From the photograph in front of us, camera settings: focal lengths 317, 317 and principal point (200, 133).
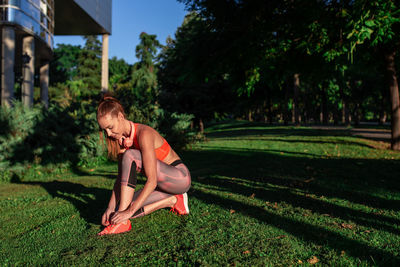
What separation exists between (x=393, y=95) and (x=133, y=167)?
13.2 meters

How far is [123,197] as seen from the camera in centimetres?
346

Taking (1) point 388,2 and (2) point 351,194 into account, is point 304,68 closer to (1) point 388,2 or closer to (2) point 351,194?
(1) point 388,2

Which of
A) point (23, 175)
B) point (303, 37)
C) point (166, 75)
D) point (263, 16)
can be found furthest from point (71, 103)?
point (166, 75)

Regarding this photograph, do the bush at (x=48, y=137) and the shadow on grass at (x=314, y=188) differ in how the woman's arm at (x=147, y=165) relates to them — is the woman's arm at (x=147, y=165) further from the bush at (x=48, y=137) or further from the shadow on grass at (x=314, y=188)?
the bush at (x=48, y=137)

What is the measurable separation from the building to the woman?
1153cm

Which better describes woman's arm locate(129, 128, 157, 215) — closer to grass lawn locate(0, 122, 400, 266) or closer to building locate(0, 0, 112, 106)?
grass lawn locate(0, 122, 400, 266)

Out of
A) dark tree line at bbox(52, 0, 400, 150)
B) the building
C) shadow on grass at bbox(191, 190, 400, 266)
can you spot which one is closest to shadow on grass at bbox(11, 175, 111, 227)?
shadow on grass at bbox(191, 190, 400, 266)

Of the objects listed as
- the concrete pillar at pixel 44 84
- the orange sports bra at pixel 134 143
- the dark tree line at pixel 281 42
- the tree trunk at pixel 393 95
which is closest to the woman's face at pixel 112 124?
the orange sports bra at pixel 134 143

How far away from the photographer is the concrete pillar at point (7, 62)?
18188 mm

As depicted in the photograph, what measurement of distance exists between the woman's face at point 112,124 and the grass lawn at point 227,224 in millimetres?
1125

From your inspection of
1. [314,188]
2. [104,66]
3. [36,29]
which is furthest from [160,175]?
[104,66]

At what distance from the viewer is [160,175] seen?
3658 millimetres

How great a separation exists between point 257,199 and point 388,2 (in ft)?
21.2

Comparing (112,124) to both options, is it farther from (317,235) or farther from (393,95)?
(393,95)
